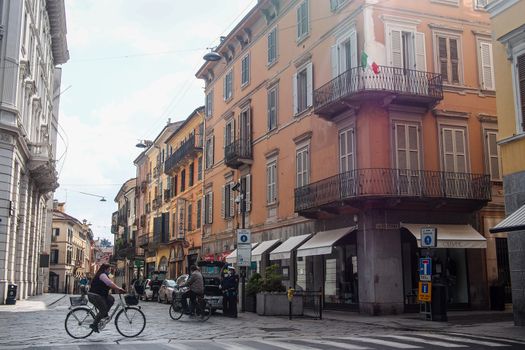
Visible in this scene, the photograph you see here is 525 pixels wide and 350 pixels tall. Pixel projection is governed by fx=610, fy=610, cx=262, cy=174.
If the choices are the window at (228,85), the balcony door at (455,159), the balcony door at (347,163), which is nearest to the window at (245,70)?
the window at (228,85)

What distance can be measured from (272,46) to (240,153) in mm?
5761

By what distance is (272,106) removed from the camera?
3005 centimetres

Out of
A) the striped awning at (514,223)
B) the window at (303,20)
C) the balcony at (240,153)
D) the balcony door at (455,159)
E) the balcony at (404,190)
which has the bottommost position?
the striped awning at (514,223)

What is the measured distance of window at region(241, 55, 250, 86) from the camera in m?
33.6

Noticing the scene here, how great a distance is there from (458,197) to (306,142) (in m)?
7.16

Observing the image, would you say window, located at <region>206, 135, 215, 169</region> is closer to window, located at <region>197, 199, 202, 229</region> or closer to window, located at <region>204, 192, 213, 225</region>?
window, located at <region>204, 192, 213, 225</region>

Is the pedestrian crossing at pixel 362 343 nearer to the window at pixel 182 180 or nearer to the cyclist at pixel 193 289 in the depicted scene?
the cyclist at pixel 193 289

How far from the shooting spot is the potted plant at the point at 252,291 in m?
21.8

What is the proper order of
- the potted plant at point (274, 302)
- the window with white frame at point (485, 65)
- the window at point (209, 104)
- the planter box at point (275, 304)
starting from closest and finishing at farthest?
→ the potted plant at point (274, 302) → the planter box at point (275, 304) → the window with white frame at point (485, 65) → the window at point (209, 104)

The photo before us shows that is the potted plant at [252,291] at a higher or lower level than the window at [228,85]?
lower

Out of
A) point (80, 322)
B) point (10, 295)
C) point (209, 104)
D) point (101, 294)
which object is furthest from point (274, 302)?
point (209, 104)

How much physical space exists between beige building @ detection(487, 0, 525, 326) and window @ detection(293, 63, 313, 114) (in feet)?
34.4

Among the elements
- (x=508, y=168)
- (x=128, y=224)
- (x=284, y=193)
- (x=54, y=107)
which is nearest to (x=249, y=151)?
(x=284, y=193)

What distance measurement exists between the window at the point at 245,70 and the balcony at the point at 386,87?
11.7 metres
